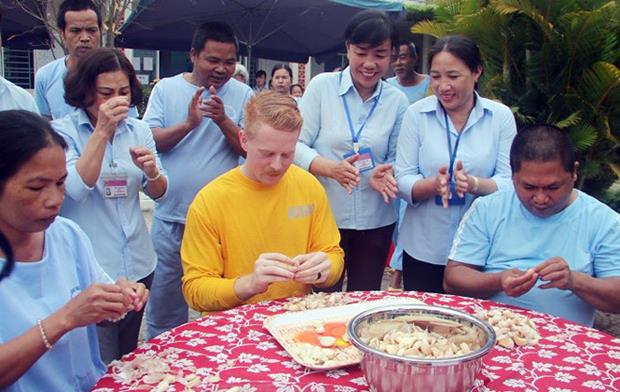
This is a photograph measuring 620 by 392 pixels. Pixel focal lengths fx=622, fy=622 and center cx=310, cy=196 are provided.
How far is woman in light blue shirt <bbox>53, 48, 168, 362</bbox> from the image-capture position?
264cm

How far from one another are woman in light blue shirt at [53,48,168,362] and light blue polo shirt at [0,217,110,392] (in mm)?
632

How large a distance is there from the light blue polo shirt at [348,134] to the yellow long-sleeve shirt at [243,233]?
76 centimetres

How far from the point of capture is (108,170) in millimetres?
2783

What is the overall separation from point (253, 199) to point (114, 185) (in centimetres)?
70

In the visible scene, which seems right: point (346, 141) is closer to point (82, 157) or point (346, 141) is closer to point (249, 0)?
point (82, 157)

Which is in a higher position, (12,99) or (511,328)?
(12,99)

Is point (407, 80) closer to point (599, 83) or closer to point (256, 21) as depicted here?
point (599, 83)

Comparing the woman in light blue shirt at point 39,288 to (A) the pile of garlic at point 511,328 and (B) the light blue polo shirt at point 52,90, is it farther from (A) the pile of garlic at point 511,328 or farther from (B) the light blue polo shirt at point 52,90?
(B) the light blue polo shirt at point 52,90

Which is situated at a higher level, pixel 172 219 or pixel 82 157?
pixel 82 157

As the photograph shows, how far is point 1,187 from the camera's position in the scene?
5.68 feet

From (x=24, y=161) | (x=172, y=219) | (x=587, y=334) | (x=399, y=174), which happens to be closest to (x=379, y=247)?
(x=399, y=174)

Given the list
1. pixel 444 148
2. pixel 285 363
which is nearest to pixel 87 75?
pixel 285 363

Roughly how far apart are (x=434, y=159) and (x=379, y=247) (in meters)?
0.63

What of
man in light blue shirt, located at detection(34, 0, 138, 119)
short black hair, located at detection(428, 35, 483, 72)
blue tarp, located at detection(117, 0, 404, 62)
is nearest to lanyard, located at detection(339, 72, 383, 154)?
short black hair, located at detection(428, 35, 483, 72)
